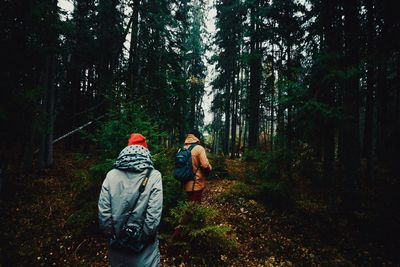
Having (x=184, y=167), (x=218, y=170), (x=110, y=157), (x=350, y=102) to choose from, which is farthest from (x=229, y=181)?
(x=110, y=157)

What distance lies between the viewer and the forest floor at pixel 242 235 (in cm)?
525

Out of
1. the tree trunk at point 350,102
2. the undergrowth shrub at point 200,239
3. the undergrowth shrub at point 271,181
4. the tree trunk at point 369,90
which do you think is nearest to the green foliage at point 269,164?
the undergrowth shrub at point 271,181

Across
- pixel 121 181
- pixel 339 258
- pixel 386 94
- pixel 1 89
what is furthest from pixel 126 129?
pixel 386 94

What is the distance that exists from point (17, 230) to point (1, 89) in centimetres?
398

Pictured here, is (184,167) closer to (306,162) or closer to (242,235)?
(242,235)

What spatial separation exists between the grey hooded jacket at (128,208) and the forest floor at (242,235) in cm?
253

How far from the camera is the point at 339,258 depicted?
5.77 m

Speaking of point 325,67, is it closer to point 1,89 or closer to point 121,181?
point 121,181

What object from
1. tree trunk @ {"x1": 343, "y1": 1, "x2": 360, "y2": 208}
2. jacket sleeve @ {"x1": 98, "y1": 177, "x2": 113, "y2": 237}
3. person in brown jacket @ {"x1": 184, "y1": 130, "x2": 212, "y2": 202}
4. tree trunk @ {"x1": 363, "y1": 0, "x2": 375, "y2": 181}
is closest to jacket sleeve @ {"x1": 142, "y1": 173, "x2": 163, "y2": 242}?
jacket sleeve @ {"x1": 98, "y1": 177, "x2": 113, "y2": 237}

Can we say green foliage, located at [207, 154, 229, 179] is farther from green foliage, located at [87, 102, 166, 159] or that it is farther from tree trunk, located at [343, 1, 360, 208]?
green foliage, located at [87, 102, 166, 159]

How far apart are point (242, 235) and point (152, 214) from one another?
452 centimetres

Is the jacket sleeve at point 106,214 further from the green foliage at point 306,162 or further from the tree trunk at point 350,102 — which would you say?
the tree trunk at point 350,102

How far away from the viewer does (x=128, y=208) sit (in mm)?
2730

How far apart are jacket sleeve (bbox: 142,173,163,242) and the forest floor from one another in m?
2.72
